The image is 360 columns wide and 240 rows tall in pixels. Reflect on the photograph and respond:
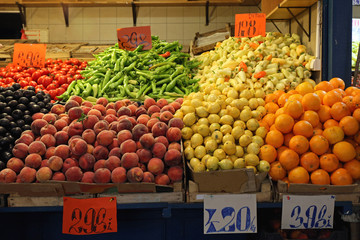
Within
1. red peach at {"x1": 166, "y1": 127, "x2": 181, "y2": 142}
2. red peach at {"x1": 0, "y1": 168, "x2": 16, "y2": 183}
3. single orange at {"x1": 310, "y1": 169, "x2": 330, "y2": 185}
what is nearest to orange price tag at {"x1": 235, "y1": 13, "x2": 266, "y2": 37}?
red peach at {"x1": 166, "y1": 127, "x2": 181, "y2": 142}

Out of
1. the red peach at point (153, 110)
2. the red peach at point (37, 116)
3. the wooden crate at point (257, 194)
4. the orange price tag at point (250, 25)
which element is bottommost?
the wooden crate at point (257, 194)

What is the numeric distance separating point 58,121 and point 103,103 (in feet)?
1.47

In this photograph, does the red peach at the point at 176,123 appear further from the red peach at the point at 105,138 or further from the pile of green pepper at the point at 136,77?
the pile of green pepper at the point at 136,77

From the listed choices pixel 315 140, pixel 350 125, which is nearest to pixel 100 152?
pixel 315 140

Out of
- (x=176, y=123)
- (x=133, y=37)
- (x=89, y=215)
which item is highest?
(x=133, y=37)

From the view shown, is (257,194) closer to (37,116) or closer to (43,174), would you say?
(43,174)

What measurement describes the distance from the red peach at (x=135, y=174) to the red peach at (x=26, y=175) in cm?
57

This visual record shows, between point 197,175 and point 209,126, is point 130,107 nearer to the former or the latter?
point 209,126

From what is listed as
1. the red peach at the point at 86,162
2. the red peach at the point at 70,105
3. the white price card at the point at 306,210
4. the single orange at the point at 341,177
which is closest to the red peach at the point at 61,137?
the red peach at the point at 86,162

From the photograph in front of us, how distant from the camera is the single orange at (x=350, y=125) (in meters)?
1.97

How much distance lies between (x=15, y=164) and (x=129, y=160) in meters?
0.70

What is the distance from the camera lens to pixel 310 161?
1.90m

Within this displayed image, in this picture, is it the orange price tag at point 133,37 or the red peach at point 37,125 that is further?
the orange price tag at point 133,37

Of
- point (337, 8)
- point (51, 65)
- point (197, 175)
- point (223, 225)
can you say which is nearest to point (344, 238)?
point (223, 225)
